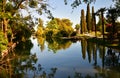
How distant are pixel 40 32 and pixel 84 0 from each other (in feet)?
347

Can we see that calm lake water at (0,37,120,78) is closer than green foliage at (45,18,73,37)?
Yes

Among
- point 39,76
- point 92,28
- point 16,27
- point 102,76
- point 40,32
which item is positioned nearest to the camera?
point 102,76

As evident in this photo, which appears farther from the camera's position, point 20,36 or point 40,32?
point 40,32

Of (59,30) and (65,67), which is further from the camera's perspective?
(59,30)

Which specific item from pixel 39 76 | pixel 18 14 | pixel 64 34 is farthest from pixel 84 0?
pixel 64 34

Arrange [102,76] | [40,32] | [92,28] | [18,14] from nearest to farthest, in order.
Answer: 1. [102,76]
2. [18,14]
3. [92,28]
4. [40,32]

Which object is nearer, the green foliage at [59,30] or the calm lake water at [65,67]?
the calm lake water at [65,67]

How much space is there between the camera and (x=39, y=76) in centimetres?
1986

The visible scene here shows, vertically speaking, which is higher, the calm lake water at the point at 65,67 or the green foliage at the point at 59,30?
the calm lake water at the point at 65,67

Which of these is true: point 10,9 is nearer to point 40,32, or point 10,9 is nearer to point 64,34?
point 64,34

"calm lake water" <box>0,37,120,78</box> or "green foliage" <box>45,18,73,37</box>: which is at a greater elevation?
"calm lake water" <box>0,37,120,78</box>

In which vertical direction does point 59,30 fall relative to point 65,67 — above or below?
below

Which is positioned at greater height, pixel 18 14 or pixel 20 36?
pixel 18 14

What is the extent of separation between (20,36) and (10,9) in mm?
16663
